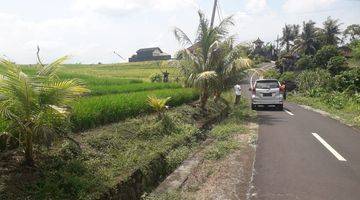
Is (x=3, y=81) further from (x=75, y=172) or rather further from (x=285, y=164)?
(x=285, y=164)

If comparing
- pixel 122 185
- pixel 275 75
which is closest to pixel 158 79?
pixel 275 75

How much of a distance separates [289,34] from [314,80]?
60.8 meters

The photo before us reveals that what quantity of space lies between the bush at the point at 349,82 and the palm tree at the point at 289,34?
62.1m

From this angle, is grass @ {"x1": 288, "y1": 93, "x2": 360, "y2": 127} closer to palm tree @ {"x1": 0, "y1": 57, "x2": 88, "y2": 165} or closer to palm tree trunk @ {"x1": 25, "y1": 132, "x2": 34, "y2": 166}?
palm tree @ {"x1": 0, "y1": 57, "x2": 88, "y2": 165}

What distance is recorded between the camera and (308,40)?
71.1 m

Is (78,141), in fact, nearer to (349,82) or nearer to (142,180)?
(142,180)

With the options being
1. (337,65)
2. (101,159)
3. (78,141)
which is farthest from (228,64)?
(337,65)

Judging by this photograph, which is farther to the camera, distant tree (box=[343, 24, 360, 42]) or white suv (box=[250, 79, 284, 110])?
distant tree (box=[343, 24, 360, 42])

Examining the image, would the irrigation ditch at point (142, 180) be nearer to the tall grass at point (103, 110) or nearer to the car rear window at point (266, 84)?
the tall grass at point (103, 110)

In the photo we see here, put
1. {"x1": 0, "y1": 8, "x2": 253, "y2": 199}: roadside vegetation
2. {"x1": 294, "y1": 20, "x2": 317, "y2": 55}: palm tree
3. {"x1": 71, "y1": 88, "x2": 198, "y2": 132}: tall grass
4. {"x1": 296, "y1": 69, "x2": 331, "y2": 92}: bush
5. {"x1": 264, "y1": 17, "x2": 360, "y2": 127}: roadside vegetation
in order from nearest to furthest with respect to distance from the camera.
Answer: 1. {"x1": 0, "y1": 8, "x2": 253, "y2": 199}: roadside vegetation
2. {"x1": 71, "y1": 88, "x2": 198, "y2": 132}: tall grass
3. {"x1": 264, "y1": 17, "x2": 360, "y2": 127}: roadside vegetation
4. {"x1": 296, "y1": 69, "x2": 331, "y2": 92}: bush
5. {"x1": 294, "y1": 20, "x2": 317, "y2": 55}: palm tree

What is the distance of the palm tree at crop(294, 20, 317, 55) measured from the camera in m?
70.9

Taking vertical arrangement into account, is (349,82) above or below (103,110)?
above

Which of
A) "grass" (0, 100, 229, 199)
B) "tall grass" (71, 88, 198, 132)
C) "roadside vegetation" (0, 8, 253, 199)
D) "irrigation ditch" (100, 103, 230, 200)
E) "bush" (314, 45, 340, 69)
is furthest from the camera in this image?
"bush" (314, 45, 340, 69)

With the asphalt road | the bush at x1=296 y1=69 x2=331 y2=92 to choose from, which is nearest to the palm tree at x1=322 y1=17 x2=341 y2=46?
the bush at x1=296 y1=69 x2=331 y2=92
